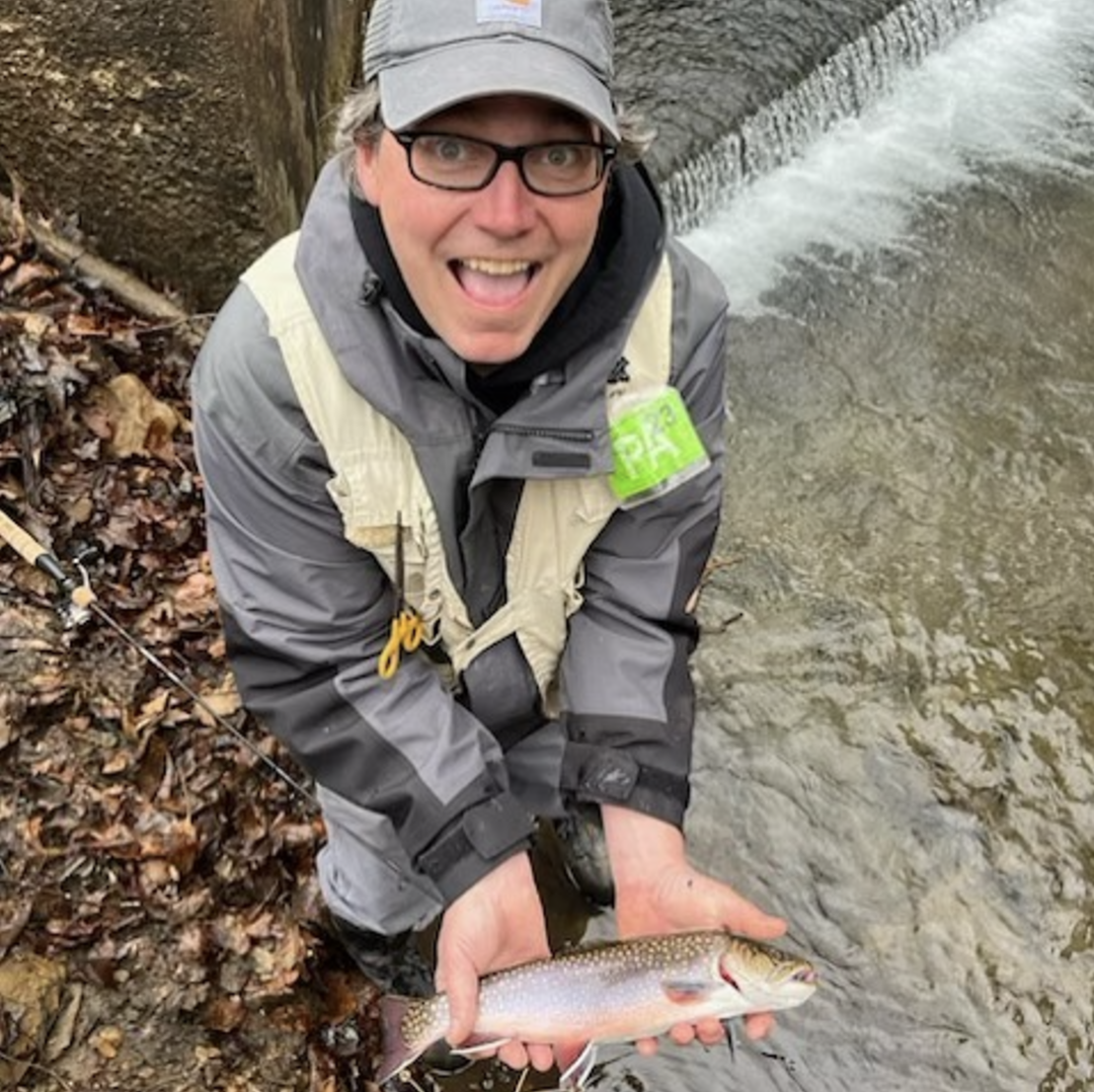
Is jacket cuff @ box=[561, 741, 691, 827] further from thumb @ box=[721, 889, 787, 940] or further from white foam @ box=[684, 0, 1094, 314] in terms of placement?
white foam @ box=[684, 0, 1094, 314]

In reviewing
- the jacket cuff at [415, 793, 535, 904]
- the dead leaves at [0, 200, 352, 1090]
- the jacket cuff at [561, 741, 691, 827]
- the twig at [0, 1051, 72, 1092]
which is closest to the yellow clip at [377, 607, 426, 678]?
the jacket cuff at [415, 793, 535, 904]

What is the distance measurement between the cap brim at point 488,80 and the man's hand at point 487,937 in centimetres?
156

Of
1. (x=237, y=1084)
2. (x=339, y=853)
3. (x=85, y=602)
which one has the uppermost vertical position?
(x=85, y=602)

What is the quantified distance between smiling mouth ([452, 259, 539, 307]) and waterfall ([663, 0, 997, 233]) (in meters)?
5.13

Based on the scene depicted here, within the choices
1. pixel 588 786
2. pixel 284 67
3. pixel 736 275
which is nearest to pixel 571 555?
pixel 588 786

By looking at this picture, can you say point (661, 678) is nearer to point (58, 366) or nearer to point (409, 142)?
point (409, 142)

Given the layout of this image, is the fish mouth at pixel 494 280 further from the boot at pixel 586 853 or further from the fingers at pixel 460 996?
the boot at pixel 586 853

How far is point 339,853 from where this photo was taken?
3633mm

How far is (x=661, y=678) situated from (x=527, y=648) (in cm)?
32

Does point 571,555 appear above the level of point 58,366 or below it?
above

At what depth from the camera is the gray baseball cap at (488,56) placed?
2234 millimetres

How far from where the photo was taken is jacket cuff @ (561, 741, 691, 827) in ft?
10.2

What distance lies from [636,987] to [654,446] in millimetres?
1149

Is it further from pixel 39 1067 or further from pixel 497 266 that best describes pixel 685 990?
pixel 39 1067
